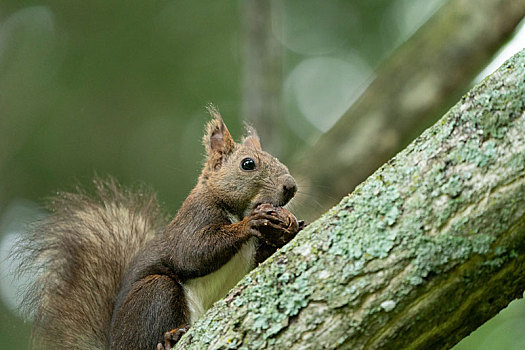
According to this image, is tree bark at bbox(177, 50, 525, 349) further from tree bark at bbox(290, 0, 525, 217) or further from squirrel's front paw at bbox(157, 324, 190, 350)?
tree bark at bbox(290, 0, 525, 217)

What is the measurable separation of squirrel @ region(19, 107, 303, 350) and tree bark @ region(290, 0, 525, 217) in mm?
655

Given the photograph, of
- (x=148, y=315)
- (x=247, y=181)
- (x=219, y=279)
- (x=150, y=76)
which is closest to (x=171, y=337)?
(x=148, y=315)

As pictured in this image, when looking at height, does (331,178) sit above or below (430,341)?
above

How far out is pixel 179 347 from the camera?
2160 millimetres

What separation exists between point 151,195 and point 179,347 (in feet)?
5.75

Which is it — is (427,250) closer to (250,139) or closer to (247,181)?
(247,181)

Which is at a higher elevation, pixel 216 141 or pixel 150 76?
pixel 150 76

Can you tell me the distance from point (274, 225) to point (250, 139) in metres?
0.99

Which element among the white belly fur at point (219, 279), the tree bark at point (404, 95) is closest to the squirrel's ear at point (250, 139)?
the tree bark at point (404, 95)

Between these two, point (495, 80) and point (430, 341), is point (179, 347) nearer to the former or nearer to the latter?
point (430, 341)

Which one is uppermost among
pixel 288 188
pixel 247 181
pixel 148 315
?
pixel 247 181

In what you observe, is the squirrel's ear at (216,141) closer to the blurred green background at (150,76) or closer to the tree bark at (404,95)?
the tree bark at (404,95)

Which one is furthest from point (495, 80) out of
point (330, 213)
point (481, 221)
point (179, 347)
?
point (179, 347)

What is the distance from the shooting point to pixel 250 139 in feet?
11.9
